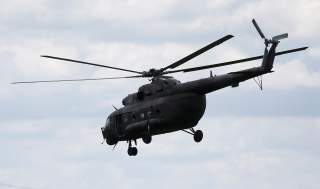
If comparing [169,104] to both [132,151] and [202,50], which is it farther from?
[132,151]

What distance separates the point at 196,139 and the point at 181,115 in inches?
113

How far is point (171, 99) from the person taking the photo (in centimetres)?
7562

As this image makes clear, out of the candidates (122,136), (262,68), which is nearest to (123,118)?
(122,136)

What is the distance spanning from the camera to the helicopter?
236 feet

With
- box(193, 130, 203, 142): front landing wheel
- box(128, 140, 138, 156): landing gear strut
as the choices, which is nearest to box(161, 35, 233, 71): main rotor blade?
box(193, 130, 203, 142): front landing wheel

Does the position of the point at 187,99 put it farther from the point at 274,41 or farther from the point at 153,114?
the point at 274,41

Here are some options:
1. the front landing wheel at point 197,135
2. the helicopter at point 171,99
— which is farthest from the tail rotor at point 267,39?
the front landing wheel at point 197,135

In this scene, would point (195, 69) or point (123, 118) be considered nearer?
point (195, 69)

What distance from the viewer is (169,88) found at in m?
77.0

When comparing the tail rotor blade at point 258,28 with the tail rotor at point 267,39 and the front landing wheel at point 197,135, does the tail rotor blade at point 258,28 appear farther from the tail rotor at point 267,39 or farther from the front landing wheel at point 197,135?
the front landing wheel at point 197,135

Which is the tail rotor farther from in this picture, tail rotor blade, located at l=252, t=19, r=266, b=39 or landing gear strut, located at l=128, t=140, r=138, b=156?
landing gear strut, located at l=128, t=140, r=138, b=156

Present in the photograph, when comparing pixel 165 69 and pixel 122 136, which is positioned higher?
pixel 165 69

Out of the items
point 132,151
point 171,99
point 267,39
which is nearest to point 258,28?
point 267,39

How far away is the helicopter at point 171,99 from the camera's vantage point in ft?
236
